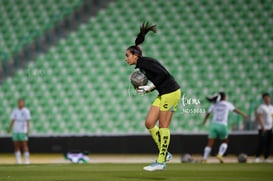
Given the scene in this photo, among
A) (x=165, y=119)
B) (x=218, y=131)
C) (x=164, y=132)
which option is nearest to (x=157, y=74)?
(x=165, y=119)

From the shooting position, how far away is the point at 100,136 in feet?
70.0

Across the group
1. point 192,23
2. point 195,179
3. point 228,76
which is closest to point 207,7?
point 192,23

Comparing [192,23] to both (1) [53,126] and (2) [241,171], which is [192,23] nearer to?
(1) [53,126]

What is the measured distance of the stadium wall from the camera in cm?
2053

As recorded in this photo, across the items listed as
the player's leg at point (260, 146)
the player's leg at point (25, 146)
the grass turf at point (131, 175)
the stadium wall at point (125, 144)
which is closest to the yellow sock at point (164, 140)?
the grass turf at point (131, 175)

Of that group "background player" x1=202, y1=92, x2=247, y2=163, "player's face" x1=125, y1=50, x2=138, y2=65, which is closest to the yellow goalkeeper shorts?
"player's face" x1=125, y1=50, x2=138, y2=65

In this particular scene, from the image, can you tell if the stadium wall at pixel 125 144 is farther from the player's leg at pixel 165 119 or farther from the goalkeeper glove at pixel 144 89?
the goalkeeper glove at pixel 144 89

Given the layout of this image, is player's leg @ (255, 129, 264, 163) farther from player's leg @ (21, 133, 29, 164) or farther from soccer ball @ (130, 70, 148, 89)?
soccer ball @ (130, 70, 148, 89)

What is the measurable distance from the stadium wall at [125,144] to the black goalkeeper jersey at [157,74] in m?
10.1

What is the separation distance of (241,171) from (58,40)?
45.4 ft

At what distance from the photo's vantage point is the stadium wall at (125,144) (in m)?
20.5

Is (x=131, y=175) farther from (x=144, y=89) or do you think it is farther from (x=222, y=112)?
(x=222, y=112)

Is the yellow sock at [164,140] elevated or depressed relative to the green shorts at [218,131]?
elevated

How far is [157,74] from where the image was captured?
1057cm
